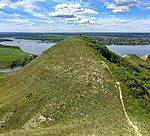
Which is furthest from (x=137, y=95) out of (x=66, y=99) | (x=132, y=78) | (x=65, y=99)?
(x=65, y=99)

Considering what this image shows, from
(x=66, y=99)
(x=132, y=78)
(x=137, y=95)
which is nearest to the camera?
(x=66, y=99)

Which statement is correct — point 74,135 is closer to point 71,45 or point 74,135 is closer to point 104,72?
point 104,72

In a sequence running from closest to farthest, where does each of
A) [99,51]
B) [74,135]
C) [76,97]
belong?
[74,135], [76,97], [99,51]

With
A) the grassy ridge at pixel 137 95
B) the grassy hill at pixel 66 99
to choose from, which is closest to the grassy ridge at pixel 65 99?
the grassy hill at pixel 66 99

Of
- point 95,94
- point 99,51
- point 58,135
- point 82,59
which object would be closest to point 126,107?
point 95,94

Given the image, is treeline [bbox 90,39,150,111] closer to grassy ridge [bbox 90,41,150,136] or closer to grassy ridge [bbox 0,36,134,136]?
grassy ridge [bbox 90,41,150,136]

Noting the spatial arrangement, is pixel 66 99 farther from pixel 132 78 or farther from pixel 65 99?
pixel 132 78

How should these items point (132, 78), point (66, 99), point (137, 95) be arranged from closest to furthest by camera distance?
point (66, 99) < point (137, 95) < point (132, 78)

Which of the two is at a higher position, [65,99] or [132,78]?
[132,78]

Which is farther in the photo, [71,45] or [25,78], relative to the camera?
[71,45]

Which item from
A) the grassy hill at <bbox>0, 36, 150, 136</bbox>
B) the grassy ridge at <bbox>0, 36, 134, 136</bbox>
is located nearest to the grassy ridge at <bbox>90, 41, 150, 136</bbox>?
the grassy hill at <bbox>0, 36, 150, 136</bbox>
